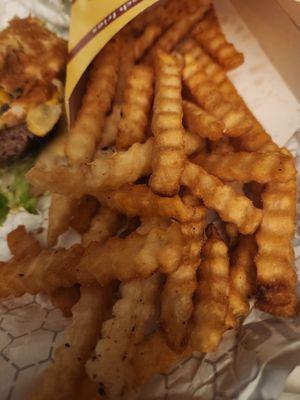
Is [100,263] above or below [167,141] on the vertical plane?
below

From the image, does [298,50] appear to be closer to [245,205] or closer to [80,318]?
[245,205]

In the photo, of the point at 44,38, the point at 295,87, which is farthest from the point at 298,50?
the point at 44,38

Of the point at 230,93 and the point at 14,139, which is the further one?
the point at 14,139

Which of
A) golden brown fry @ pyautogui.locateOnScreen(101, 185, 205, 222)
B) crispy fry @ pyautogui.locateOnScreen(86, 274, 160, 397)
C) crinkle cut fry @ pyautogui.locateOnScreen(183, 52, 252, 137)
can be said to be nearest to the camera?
crispy fry @ pyautogui.locateOnScreen(86, 274, 160, 397)

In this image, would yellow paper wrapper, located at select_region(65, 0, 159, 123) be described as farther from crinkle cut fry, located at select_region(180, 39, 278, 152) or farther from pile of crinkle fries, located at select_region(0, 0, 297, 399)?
crinkle cut fry, located at select_region(180, 39, 278, 152)

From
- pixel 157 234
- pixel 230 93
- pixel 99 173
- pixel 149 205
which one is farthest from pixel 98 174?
pixel 230 93

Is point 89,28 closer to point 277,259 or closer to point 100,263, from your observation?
point 100,263

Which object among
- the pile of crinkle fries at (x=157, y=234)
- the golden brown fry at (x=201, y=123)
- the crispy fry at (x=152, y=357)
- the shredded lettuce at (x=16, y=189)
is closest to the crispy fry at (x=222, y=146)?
the pile of crinkle fries at (x=157, y=234)

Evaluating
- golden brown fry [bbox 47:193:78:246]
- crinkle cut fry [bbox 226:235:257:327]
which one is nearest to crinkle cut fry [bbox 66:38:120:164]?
golden brown fry [bbox 47:193:78:246]
